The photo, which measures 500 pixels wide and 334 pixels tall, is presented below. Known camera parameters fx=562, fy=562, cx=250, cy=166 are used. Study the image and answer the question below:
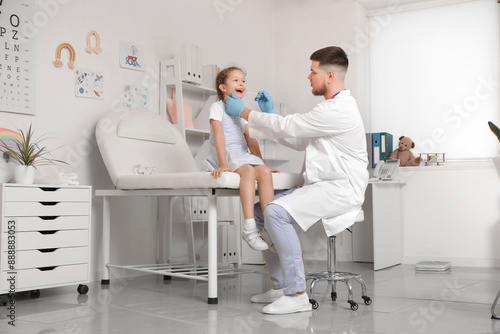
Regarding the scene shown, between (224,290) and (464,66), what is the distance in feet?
9.88

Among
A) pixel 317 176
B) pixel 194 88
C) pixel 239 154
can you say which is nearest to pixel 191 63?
pixel 194 88

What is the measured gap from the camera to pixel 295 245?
2.43 metres

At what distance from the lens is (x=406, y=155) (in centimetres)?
475

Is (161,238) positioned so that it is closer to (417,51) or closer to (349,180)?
(349,180)

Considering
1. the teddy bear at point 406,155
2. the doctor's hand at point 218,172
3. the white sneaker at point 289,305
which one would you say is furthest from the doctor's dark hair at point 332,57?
the teddy bear at point 406,155

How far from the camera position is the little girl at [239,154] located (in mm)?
A: 2525

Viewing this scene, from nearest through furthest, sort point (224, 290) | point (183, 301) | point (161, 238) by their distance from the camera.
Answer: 1. point (183, 301)
2. point (224, 290)
3. point (161, 238)

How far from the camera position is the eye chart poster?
9.95 feet

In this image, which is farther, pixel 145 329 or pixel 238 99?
pixel 238 99

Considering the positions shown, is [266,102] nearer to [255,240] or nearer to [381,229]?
[255,240]

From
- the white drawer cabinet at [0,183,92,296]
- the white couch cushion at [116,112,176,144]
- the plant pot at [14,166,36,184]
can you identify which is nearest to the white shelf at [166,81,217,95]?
the white couch cushion at [116,112,176,144]

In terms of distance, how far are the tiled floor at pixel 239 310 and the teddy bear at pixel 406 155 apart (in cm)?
140

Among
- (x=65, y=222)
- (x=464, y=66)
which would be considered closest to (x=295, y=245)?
(x=65, y=222)

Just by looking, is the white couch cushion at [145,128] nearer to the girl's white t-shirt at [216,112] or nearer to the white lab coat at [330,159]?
the girl's white t-shirt at [216,112]
